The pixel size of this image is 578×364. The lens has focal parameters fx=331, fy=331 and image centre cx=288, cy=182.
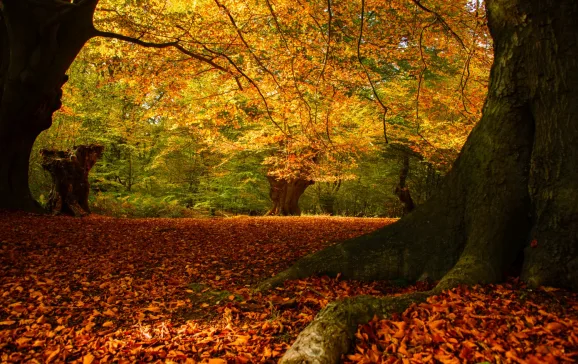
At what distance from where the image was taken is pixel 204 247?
225 inches

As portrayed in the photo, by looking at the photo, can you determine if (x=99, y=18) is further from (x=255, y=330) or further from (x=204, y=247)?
(x=255, y=330)

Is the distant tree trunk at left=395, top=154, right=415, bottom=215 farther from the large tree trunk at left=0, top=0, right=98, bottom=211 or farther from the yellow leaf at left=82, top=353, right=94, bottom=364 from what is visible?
the yellow leaf at left=82, top=353, right=94, bottom=364

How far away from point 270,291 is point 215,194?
1210cm

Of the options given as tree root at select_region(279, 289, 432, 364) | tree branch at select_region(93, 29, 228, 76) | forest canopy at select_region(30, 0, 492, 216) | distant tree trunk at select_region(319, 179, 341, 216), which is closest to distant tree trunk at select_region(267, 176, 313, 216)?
forest canopy at select_region(30, 0, 492, 216)

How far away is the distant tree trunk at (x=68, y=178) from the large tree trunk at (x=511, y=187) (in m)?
7.14

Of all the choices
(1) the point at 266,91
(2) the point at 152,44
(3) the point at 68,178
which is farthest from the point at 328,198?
(2) the point at 152,44

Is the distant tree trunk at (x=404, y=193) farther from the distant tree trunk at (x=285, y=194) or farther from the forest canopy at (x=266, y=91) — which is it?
the distant tree trunk at (x=285, y=194)

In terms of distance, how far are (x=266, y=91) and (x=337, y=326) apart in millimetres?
6586

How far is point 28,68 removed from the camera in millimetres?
6730

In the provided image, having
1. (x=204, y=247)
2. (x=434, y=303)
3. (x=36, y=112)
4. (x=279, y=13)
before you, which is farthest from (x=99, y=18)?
(x=434, y=303)

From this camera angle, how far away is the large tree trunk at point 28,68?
6562mm

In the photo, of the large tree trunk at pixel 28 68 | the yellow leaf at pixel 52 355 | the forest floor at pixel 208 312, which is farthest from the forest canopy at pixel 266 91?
the yellow leaf at pixel 52 355

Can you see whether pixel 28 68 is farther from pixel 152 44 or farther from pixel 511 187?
pixel 511 187

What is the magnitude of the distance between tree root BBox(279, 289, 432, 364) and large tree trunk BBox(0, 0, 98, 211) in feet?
24.6
